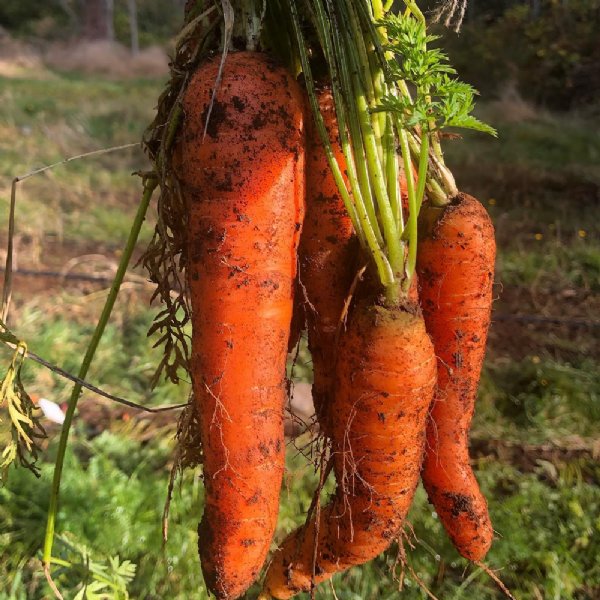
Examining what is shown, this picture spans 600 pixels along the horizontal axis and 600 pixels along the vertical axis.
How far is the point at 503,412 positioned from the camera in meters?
2.76

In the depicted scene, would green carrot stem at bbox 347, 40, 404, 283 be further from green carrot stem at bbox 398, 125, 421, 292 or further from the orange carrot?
the orange carrot

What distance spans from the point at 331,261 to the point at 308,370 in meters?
1.91

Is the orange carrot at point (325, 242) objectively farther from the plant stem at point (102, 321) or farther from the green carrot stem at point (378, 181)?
the plant stem at point (102, 321)

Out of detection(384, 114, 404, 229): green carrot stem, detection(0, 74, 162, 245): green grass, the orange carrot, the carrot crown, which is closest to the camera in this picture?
the carrot crown

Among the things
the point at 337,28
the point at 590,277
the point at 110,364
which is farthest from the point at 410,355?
the point at 590,277

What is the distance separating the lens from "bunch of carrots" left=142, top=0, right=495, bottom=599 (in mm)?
1068

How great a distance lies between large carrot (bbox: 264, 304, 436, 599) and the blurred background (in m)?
0.14

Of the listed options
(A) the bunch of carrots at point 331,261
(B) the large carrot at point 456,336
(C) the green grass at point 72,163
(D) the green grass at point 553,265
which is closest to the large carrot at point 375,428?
(A) the bunch of carrots at point 331,261

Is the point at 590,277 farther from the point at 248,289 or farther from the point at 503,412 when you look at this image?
the point at 248,289

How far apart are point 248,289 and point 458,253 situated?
46 cm

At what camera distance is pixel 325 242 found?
4.23 ft

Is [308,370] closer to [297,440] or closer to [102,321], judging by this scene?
[297,440]

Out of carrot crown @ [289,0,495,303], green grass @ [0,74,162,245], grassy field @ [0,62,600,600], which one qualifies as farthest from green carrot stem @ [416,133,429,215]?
green grass @ [0,74,162,245]

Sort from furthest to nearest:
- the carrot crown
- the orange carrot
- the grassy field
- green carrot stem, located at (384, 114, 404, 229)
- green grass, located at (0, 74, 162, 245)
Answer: green grass, located at (0, 74, 162, 245) → the grassy field → the orange carrot → green carrot stem, located at (384, 114, 404, 229) → the carrot crown
